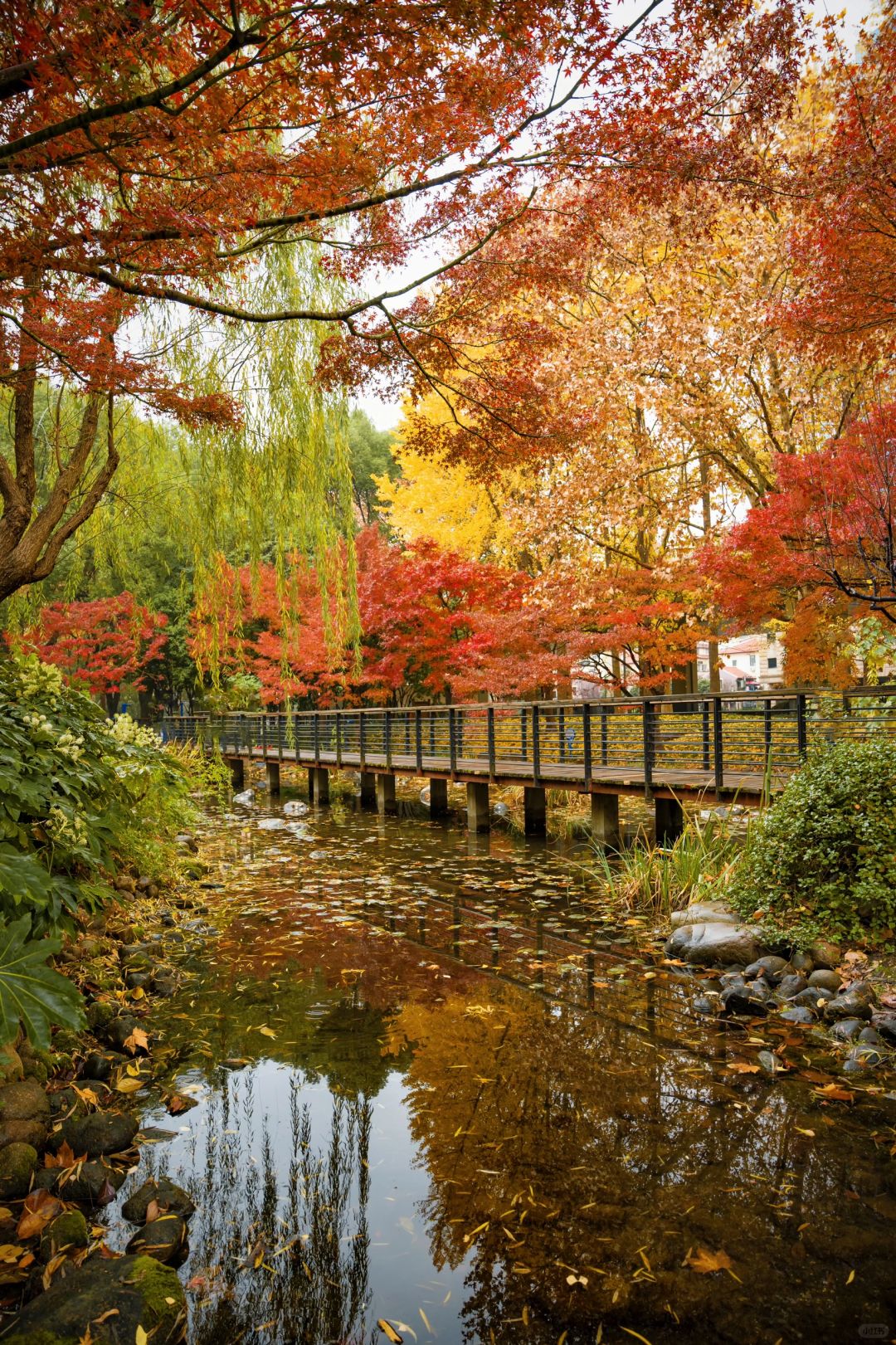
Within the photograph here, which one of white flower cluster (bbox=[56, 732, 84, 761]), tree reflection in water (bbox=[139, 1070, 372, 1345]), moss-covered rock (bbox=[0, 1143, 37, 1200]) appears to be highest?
white flower cluster (bbox=[56, 732, 84, 761])

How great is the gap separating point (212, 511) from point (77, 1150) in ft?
20.1

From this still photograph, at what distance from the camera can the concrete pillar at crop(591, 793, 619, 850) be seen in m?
10.0

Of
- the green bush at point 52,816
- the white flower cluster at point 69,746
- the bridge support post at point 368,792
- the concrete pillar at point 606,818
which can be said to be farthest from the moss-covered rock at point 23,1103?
the bridge support post at point 368,792

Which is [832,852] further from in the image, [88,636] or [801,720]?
[88,636]

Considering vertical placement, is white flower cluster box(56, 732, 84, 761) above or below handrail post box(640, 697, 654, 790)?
above

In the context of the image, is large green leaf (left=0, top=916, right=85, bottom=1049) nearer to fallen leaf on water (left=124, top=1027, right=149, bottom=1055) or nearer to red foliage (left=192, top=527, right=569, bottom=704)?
fallen leaf on water (left=124, top=1027, right=149, bottom=1055)

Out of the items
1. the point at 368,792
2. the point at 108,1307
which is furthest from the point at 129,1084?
the point at 368,792

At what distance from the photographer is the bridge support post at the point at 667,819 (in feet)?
30.4

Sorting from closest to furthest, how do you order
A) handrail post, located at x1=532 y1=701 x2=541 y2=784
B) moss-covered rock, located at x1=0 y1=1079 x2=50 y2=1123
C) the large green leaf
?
the large green leaf → moss-covered rock, located at x1=0 y1=1079 x2=50 y2=1123 → handrail post, located at x1=532 y1=701 x2=541 y2=784

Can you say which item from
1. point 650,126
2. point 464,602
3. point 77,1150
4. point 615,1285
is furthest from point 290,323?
point 464,602

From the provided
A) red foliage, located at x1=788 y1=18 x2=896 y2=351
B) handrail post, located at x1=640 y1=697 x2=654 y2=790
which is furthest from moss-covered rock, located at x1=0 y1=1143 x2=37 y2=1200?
red foliage, located at x1=788 y1=18 x2=896 y2=351

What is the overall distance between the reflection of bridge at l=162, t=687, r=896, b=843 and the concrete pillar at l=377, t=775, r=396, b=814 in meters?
0.02

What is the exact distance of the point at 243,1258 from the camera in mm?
2738

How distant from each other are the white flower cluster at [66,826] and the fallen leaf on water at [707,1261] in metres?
3.00
